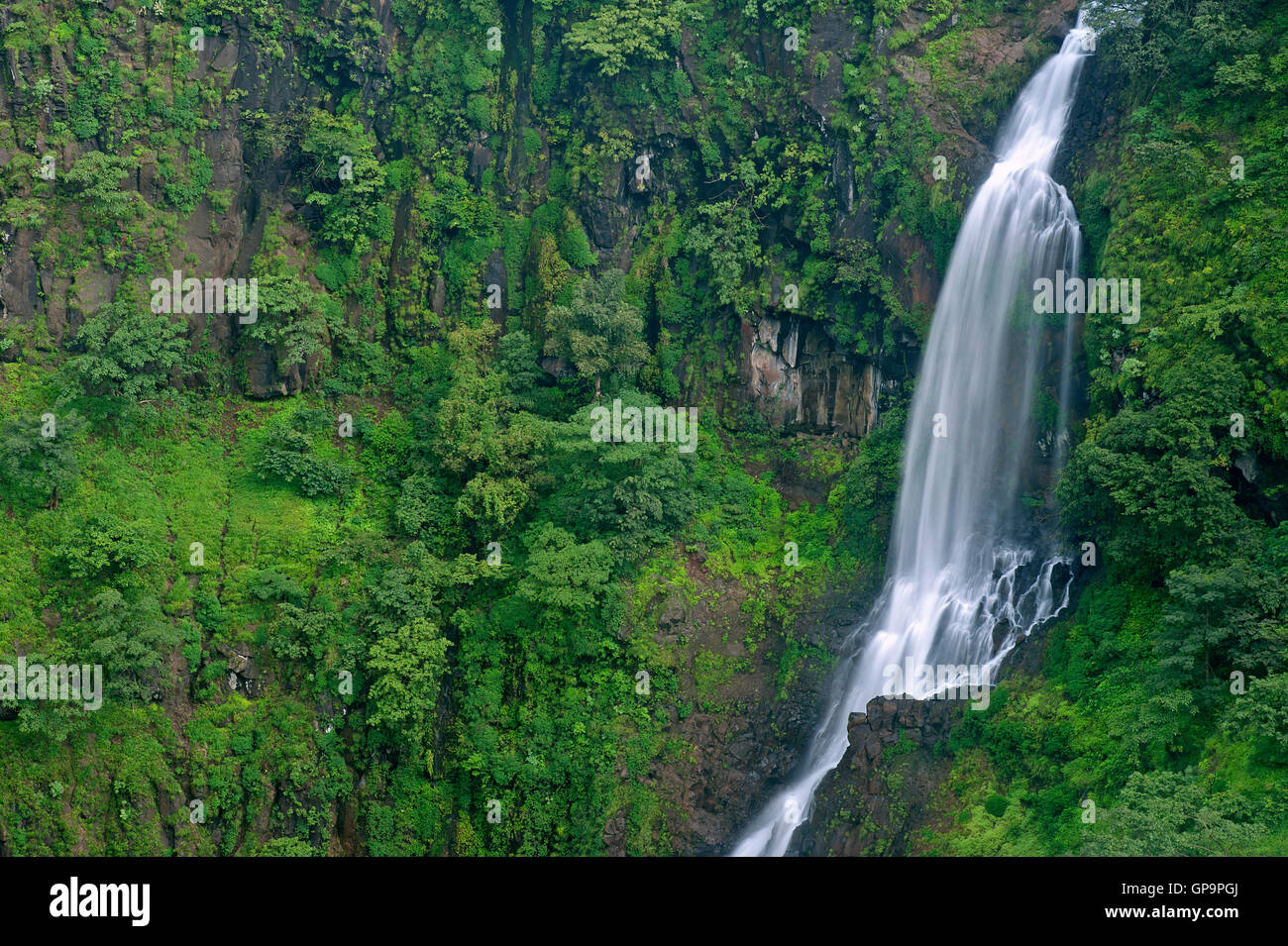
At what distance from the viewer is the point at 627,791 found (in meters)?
27.5

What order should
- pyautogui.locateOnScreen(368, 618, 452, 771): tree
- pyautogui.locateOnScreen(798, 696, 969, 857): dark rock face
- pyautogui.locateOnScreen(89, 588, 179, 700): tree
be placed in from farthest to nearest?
1. pyautogui.locateOnScreen(368, 618, 452, 771): tree
2. pyautogui.locateOnScreen(89, 588, 179, 700): tree
3. pyautogui.locateOnScreen(798, 696, 969, 857): dark rock face

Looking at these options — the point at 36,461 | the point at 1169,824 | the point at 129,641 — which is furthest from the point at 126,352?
the point at 1169,824

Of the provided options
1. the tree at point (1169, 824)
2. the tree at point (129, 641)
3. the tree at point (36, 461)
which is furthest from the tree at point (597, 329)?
the tree at point (1169, 824)

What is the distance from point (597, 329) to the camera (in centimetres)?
3141

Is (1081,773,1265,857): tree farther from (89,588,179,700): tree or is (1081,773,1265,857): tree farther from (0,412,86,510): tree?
(0,412,86,510): tree

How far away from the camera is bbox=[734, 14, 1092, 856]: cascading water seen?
88.9ft

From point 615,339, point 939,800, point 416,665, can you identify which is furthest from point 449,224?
point 939,800

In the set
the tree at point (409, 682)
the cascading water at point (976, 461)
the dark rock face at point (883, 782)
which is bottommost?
the dark rock face at point (883, 782)

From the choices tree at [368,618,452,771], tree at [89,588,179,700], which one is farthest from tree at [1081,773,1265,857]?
tree at [89,588,179,700]

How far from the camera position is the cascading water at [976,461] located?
2711 centimetres

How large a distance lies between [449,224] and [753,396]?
1015 centimetres

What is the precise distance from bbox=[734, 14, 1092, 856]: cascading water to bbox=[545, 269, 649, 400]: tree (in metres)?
7.59

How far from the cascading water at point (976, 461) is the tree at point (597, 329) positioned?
7588 mm

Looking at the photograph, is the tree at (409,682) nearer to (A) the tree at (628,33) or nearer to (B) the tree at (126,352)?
(B) the tree at (126,352)
